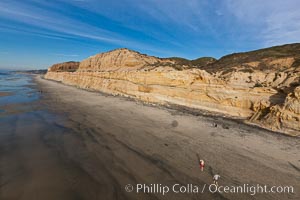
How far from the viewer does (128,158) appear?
7.55 m

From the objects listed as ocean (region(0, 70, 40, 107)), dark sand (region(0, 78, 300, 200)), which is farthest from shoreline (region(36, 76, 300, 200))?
ocean (region(0, 70, 40, 107))

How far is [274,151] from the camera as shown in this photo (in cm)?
869

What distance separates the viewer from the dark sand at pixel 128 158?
221 inches

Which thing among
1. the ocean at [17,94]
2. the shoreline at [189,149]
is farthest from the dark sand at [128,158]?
the ocean at [17,94]

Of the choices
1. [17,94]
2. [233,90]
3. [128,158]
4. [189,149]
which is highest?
[233,90]

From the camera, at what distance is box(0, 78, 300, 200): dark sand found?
562cm

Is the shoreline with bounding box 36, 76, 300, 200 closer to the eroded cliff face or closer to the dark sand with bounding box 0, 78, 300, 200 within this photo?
the dark sand with bounding box 0, 78, 300, 200

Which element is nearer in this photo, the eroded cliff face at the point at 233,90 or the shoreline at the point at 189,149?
the shoreline at the point at 189,149

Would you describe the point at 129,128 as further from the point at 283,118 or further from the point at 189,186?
the point at 283,118

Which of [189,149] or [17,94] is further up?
[189,149]

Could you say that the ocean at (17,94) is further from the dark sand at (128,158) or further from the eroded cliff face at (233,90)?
the eroded cliff face at (233,90)

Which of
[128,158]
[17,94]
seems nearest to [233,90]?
[128,158]

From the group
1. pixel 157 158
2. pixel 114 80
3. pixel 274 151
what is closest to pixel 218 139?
pixel 274 151

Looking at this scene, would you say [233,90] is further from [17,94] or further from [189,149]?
[17,94]
